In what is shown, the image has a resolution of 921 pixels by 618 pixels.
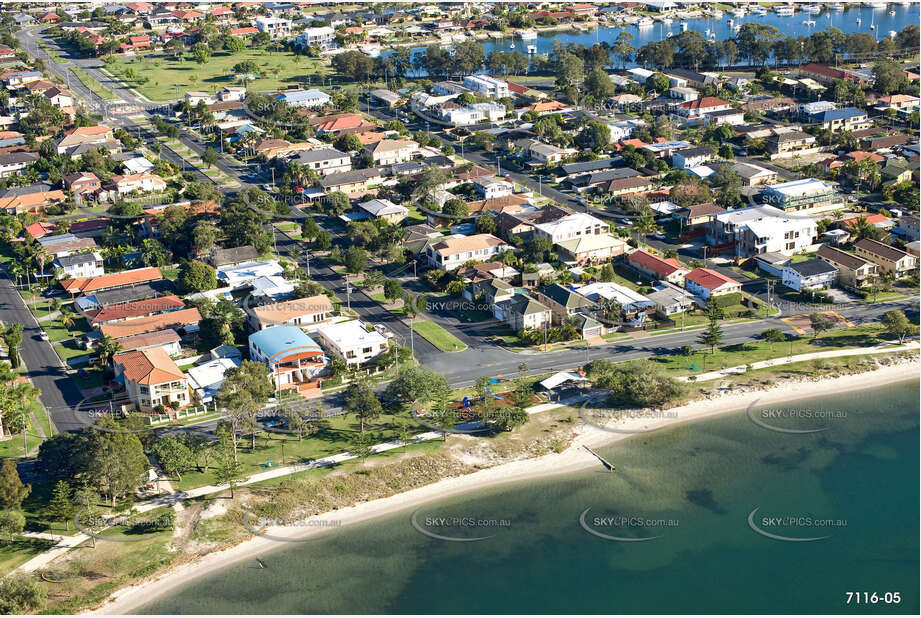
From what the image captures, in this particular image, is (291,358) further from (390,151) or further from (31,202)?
(390,151)

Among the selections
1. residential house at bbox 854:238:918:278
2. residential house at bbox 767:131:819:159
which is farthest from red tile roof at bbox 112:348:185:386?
residential house at bbox 767:131:819:159

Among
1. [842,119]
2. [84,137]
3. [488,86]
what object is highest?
[488,86]

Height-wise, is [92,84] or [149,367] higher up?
[92,84]

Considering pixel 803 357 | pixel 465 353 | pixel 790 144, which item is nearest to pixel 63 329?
pixel 465 353

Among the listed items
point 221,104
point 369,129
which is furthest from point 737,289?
point 221,104

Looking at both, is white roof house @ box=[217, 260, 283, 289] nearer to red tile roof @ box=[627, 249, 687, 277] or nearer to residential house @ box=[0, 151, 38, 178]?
red tile roof @ box=[627, 249, 687, 277]

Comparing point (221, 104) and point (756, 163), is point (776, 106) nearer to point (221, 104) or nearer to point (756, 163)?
point (756, 163)
